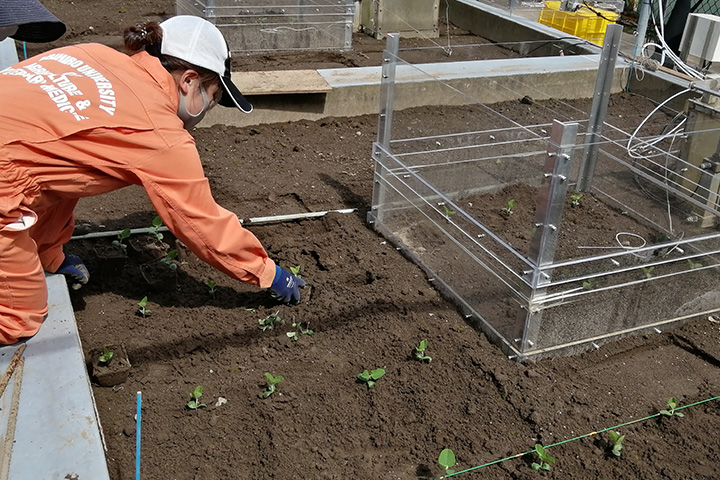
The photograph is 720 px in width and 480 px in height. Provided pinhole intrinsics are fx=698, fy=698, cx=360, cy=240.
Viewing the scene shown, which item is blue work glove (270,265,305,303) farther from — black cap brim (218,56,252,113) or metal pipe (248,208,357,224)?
metal pipe (248,208,357,224)

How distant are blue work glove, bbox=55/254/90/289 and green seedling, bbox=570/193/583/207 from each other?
2.79 m

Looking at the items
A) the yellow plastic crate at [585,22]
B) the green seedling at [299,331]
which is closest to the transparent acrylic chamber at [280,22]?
the yellow plastic crate at [585,22]

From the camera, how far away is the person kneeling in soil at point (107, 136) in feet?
8.54

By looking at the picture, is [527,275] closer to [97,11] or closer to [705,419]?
[705,419]

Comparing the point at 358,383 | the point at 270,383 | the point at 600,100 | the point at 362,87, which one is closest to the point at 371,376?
the point at 358,383

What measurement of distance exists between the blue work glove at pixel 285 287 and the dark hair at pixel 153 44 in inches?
39.0

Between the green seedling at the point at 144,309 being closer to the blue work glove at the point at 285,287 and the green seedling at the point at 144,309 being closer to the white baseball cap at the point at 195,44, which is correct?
the blue work glove at the point at 285,287

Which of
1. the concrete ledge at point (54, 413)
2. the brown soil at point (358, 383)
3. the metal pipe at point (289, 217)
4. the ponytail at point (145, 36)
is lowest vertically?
the brown soil at point (358, 383)

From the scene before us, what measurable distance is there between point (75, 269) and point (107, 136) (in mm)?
1092

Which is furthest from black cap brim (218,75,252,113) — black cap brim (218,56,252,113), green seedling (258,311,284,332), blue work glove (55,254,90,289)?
blue work glove (55,254,90,289)

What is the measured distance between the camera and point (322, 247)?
13.2 ft

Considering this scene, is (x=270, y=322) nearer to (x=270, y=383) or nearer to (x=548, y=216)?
(x=270, y=383)

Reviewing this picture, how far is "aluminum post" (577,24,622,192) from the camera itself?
4285 mm

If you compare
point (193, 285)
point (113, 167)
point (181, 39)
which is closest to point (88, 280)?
point (193, 285)
